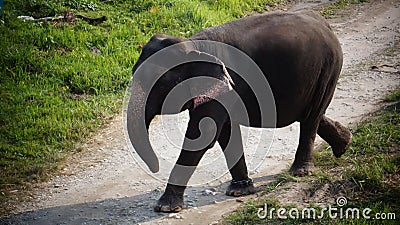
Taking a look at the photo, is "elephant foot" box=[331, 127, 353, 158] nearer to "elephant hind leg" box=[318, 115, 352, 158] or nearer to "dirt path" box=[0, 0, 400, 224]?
"elephant hind leg" box=[318, 115, 352, 158]

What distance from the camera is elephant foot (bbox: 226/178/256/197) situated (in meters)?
6.42

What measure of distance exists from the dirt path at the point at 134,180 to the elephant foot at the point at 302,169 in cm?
28

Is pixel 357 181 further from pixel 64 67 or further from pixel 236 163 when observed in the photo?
pixel 64 67

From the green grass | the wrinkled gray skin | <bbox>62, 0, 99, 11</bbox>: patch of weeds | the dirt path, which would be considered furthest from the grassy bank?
<bbox>62, 0, 99, 11</bbox>: patch of weeds

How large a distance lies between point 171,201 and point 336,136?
183 cm

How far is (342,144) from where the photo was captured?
6.74 m

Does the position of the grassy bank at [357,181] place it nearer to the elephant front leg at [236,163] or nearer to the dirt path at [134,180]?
the elephant front leg at [236,163]

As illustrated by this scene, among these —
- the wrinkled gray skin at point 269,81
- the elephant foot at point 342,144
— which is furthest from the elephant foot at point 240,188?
the elephant foot at point 342,144

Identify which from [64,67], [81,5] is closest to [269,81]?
[64,67]

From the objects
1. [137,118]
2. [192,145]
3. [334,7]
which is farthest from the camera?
[334,7]

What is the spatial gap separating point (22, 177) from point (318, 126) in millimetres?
3125

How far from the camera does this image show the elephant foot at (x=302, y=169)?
6625 mm

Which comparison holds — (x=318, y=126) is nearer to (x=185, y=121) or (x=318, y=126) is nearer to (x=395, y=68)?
(x=185, y=121)

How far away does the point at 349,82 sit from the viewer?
9703 millimetres
